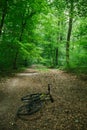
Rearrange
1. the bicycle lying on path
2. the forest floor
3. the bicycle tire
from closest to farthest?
1. the forest floor
2. the bicycle tire
3. the bicycle lying on path

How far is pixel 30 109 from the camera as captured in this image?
9.00m

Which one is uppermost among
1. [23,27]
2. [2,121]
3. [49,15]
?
[49,15]

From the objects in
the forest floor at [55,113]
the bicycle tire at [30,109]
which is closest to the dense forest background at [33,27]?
the forest floor at [55,113]

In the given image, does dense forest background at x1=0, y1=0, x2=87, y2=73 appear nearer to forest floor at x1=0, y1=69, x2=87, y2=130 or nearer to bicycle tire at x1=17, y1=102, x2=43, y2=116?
forest floor at x1=0, y1=69, x2=87, y2=130

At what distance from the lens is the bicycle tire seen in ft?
28.4

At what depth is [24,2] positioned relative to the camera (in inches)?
634

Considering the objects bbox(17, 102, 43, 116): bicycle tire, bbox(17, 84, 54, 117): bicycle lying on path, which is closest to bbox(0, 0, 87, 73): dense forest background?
bbox(17, 84, 54, 117): bicycle lying on path

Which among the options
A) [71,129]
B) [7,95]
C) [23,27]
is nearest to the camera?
[71,129]

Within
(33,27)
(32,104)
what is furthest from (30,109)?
(33,27)

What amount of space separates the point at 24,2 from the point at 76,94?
9.03 metres

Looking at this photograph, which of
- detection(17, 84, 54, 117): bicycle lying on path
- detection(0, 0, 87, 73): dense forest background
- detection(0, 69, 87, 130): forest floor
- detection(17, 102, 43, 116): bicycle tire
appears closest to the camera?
detection(0, 69, 87, 130): forest floor

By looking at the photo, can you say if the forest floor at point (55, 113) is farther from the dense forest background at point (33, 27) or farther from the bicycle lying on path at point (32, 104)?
the dense forest background at point (33, 27)

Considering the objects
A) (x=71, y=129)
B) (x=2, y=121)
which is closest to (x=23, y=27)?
(x=2, y=121)

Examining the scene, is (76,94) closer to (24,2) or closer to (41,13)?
(24,2)
